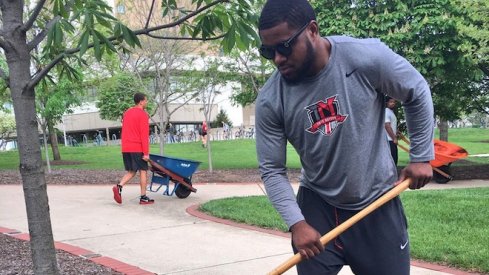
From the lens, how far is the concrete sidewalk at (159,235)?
4973 mm

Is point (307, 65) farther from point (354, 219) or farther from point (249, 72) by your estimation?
point (249, 72)

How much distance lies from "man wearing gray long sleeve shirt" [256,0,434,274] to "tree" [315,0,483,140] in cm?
966

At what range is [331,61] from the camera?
7.79 feet

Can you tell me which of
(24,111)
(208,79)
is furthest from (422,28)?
(24,111)

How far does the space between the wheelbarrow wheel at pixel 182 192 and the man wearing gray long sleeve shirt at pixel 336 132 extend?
681 cm

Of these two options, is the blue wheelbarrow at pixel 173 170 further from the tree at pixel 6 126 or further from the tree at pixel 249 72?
the tree at pixel 6 126

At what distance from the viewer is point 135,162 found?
27.9ft

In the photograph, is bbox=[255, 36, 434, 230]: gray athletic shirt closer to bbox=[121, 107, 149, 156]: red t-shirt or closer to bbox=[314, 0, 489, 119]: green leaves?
bbox=[121, 107, 149, 156]: red t-shirt

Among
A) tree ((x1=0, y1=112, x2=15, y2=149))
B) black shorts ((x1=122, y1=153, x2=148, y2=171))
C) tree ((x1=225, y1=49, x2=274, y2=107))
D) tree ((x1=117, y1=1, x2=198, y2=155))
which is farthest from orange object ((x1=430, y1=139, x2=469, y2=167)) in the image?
tree ((x1=0, y1=112, x2=15, y2=149))

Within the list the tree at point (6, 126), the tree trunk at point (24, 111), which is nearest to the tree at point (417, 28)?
the tree trunk at point (24, 111)

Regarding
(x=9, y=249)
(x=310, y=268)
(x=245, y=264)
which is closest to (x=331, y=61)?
(x=310, y=268)

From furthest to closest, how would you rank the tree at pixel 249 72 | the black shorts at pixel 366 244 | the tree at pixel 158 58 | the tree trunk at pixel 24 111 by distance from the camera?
1. the tree at pixel 249 72
2. the tree at pixel 158 58
3. the tree trunk at pixel 24 111
4. the black shorts at pixel 366 244

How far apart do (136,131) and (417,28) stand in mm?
6838

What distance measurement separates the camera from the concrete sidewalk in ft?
16.3
